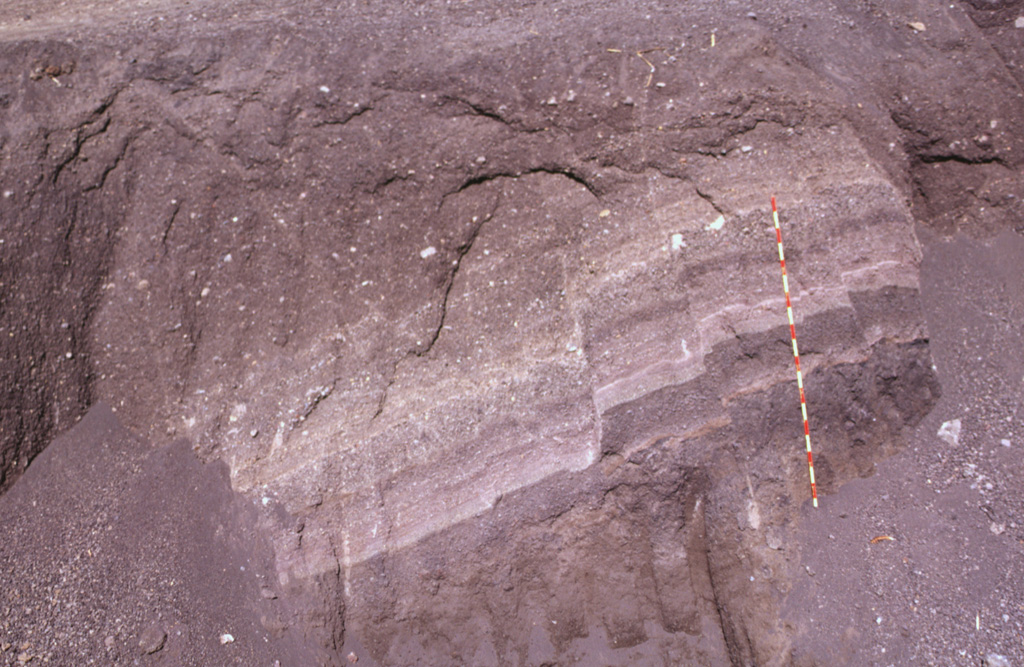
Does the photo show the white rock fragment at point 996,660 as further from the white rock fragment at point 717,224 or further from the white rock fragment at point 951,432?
the white rock fragment at point 717,224

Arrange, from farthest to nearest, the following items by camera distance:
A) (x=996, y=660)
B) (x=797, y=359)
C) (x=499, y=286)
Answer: (x=499, y=286), (x=797, y=359), (x=996, y=660)

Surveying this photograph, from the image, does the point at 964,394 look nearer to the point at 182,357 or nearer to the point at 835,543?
the point at 835,543

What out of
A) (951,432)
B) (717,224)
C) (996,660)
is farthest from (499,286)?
(996,660)

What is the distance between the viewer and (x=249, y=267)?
2717 mm

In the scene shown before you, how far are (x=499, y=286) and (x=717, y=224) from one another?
3.18ft

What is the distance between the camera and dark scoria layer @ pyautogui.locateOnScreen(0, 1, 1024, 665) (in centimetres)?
260

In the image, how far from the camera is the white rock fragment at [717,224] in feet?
8.78

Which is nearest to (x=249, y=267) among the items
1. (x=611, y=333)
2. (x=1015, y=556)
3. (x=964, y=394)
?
(x=611, y=333)

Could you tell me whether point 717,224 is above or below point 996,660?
above

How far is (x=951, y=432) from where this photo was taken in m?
2.67

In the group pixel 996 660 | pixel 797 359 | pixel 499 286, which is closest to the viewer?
pixel 996 660

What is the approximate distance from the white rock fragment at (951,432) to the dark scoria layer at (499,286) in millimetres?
122

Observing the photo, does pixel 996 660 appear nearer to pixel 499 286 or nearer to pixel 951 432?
pixel 951 432

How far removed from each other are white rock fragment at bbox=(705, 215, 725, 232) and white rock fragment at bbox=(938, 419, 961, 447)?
1277 millimetres
